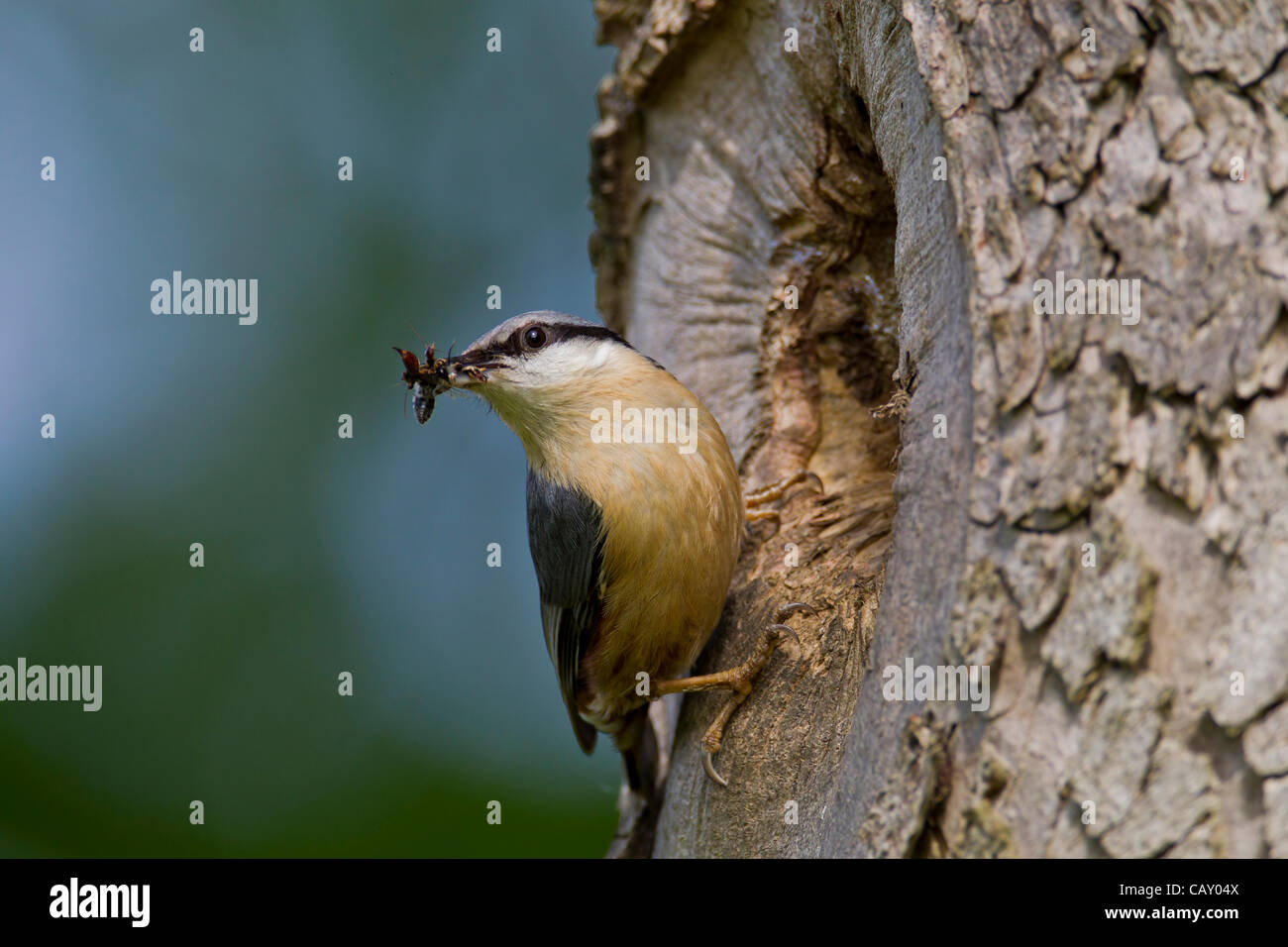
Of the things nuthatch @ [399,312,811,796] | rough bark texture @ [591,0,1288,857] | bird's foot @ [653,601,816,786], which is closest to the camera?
rough bark texture @ [591,0,1288,857]

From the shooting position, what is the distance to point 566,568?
3.09 metres

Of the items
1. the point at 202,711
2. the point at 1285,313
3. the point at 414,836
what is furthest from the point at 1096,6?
the point at 202,711

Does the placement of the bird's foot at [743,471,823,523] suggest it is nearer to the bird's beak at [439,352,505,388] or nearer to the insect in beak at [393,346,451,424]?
the bird's beak at [439,352,505,388]

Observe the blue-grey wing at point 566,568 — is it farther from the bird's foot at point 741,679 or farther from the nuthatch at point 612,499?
the bird's foot at point 741,679

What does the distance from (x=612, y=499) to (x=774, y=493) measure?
1.89 feet

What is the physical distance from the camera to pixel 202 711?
16.1 ft

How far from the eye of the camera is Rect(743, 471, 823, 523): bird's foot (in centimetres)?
318

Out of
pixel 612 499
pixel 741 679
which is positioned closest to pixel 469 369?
pixel 612 499

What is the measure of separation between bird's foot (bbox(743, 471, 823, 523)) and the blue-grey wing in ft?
1.79

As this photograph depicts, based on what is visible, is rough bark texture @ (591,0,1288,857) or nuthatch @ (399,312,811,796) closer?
rough bark texture @ (591,0,1288,857)

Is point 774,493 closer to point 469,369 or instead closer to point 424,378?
point 469,369

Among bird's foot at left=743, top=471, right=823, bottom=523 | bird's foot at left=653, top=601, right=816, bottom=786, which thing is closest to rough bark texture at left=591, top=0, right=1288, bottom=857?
bird's foot at left=653, top=601, right=816, bottom=786

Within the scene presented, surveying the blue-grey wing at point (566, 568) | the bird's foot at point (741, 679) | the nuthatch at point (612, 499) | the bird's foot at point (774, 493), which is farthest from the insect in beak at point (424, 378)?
the bird's foot at point (741, 679)

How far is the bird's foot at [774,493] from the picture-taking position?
3182mm
